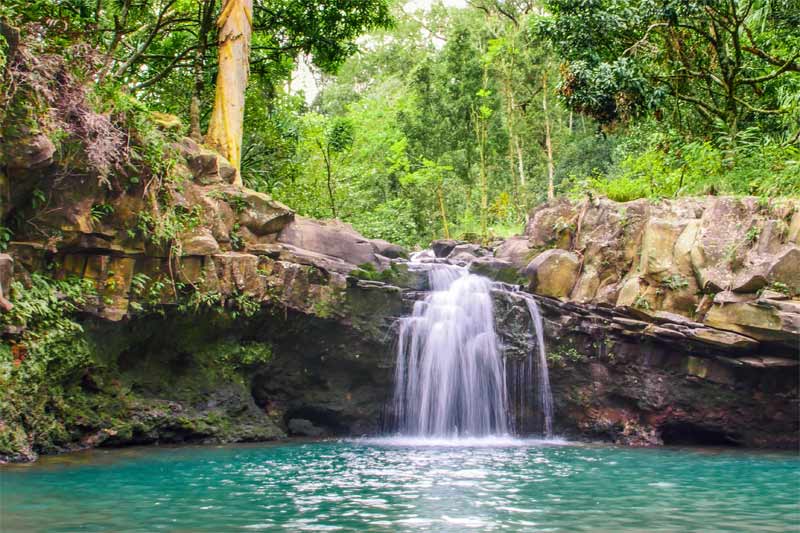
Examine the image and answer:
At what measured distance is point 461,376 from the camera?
14.8 meters

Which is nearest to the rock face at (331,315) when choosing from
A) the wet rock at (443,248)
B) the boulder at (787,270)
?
the boulder at (787,270)

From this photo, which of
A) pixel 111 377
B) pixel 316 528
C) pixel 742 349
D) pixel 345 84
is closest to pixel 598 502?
pixel 316 528

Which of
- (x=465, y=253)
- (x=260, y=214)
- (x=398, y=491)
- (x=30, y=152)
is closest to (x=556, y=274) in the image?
(x=465, y=253)

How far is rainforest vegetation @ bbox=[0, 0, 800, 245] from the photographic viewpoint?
35.7 ft

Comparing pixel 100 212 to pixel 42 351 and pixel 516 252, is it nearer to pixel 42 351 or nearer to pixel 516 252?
pixel 42 351

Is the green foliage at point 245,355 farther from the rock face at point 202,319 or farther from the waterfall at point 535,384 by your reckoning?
the waterfall at point 535,384

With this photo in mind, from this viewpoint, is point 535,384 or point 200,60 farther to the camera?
point 200,60

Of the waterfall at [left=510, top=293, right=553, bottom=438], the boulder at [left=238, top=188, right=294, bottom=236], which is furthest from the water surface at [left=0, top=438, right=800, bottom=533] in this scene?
the boulder at [left=238, top=188, right=294, bottom=236]

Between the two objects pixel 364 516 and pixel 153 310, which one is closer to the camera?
pixel 364 516

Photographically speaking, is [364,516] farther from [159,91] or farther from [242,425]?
[159,91]

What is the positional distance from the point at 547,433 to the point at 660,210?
15.7 ft

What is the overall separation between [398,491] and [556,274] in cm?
741

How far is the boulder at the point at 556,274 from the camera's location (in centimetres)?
1470

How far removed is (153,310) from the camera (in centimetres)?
1223
